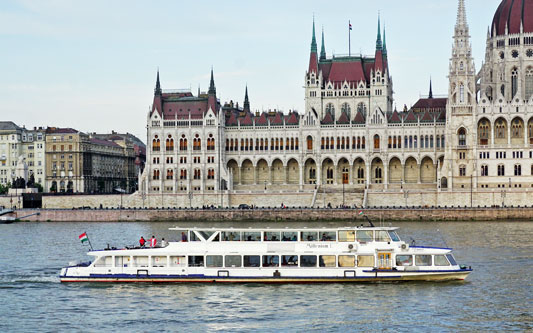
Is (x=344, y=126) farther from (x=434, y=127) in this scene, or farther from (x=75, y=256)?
(x=75, y=256)

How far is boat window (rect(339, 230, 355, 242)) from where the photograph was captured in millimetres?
54188

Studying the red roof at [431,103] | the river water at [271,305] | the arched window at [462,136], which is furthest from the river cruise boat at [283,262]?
the red roof at [431,103]

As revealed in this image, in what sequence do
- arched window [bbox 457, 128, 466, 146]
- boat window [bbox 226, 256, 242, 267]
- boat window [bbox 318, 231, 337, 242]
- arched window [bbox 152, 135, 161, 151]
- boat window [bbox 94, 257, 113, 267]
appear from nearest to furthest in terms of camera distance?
boat window [bbox 226, 256, 242, 267], boat window [bbox 94, 257, 113, 267], boat window [bbox 318, 231, 337, 242], arched window [bbox 457, 128, 466, 146], arched window [bbox 152, 135, 161, 151]

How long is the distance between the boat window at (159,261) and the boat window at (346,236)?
10508mm

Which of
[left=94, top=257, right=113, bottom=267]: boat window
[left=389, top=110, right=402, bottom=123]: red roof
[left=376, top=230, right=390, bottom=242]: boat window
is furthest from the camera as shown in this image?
[left=389, top=110, right=402, bottom=123]: red roof

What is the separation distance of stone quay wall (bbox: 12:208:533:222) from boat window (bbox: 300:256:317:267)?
58.5m

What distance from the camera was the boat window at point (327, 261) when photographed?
53.1m

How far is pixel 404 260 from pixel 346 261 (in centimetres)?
344

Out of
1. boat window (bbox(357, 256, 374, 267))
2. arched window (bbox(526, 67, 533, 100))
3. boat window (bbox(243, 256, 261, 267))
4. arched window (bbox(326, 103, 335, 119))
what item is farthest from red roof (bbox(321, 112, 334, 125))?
boat window (bbox(243, 256, 261, 267))

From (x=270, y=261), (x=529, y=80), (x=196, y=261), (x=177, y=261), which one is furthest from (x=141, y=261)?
(x=529, y=80)

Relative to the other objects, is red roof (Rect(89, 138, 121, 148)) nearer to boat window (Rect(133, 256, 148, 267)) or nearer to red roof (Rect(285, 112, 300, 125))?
red roof (Rect(285, 112, 300, 125))

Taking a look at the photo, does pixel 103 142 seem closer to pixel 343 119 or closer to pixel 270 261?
pixel 343 119

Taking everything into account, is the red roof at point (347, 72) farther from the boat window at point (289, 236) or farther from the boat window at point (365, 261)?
the boat window at point (365, 261)

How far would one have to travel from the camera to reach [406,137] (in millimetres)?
141375
